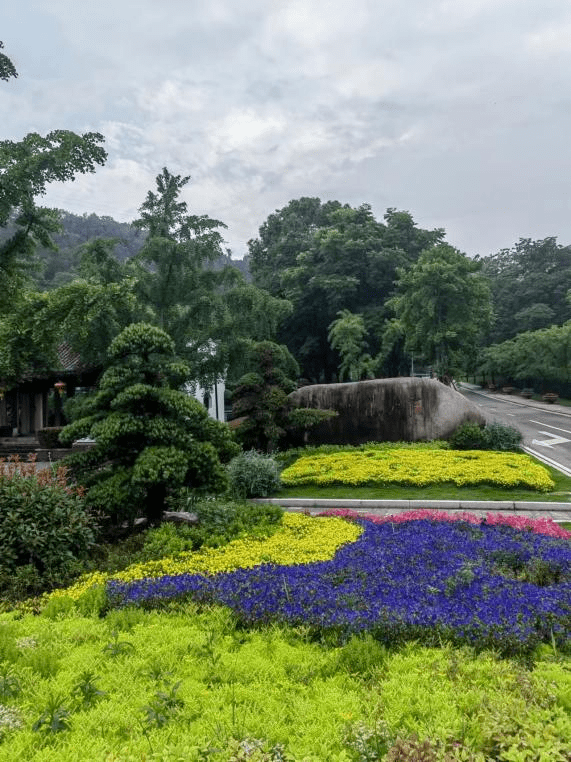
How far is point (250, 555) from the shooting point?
23.2 feet

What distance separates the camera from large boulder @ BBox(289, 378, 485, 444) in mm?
18250

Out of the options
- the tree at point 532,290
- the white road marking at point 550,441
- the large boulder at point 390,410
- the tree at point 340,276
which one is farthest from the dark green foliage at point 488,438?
the tree at point 532,290

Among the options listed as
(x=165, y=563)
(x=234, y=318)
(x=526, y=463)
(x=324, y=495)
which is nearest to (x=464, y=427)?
(x=526, y=463)

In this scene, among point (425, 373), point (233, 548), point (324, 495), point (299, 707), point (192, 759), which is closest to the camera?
point (192, 759)

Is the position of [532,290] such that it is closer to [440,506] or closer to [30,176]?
[440,506]

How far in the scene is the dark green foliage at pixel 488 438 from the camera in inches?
663

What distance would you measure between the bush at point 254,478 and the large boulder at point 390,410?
5.37 meters

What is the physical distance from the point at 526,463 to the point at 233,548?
9509mm

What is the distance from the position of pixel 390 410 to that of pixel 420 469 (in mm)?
5486

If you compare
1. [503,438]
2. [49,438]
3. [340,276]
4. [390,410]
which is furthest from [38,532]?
[340,276]

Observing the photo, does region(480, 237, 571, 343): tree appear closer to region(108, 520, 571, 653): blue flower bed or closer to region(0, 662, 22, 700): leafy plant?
region(108, 520, 571, 653): blue flower bed

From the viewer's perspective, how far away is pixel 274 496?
12.4 metres

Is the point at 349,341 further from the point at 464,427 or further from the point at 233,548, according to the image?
the point at 233,548

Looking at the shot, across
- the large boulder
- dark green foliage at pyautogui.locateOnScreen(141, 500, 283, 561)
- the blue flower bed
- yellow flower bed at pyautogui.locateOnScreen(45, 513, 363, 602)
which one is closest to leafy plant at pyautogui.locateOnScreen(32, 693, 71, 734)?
the blue flower bed
